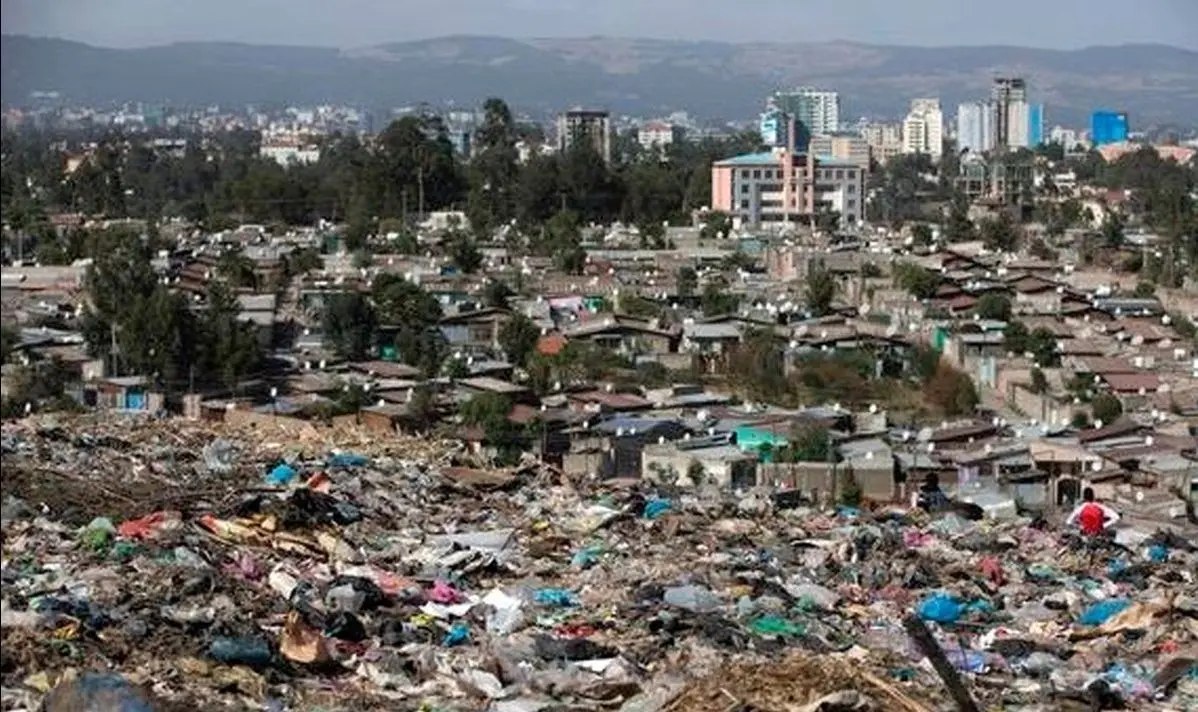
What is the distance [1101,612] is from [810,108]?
28099 millimetres

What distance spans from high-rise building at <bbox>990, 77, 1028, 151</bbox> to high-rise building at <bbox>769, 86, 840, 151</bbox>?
2850 mm

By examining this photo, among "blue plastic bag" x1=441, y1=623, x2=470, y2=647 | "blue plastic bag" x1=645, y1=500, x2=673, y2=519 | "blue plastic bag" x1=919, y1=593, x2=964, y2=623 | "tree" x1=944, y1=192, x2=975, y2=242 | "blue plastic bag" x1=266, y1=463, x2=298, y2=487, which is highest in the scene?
"blue plastic bag" x1=441, y1=623, x2=470, y2=647

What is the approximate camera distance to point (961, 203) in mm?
24219

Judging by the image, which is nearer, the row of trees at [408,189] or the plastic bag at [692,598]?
the plastic bag at [692,598]

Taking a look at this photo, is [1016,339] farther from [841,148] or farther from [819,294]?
[841,148]

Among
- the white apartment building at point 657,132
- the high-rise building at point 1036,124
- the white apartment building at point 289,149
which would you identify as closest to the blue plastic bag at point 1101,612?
the white apartment building at point 289,149

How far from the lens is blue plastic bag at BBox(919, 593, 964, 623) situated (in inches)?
174

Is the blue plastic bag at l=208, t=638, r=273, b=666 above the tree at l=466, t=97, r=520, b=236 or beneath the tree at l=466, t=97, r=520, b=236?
above

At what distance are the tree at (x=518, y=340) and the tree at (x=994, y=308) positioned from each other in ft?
11.0

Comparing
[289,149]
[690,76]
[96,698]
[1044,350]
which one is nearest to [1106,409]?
[1044,350]

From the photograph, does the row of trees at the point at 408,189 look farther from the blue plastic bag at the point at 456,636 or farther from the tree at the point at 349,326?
the blue plastic bag at the point at 456,636

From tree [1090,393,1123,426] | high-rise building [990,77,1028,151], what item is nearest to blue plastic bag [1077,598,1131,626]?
tree [1090,393,1123,426]

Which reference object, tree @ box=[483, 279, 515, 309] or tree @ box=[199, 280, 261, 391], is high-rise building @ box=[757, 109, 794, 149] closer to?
tree @ box=[483, 279, 515, 309]

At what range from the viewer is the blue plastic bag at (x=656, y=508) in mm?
5641
